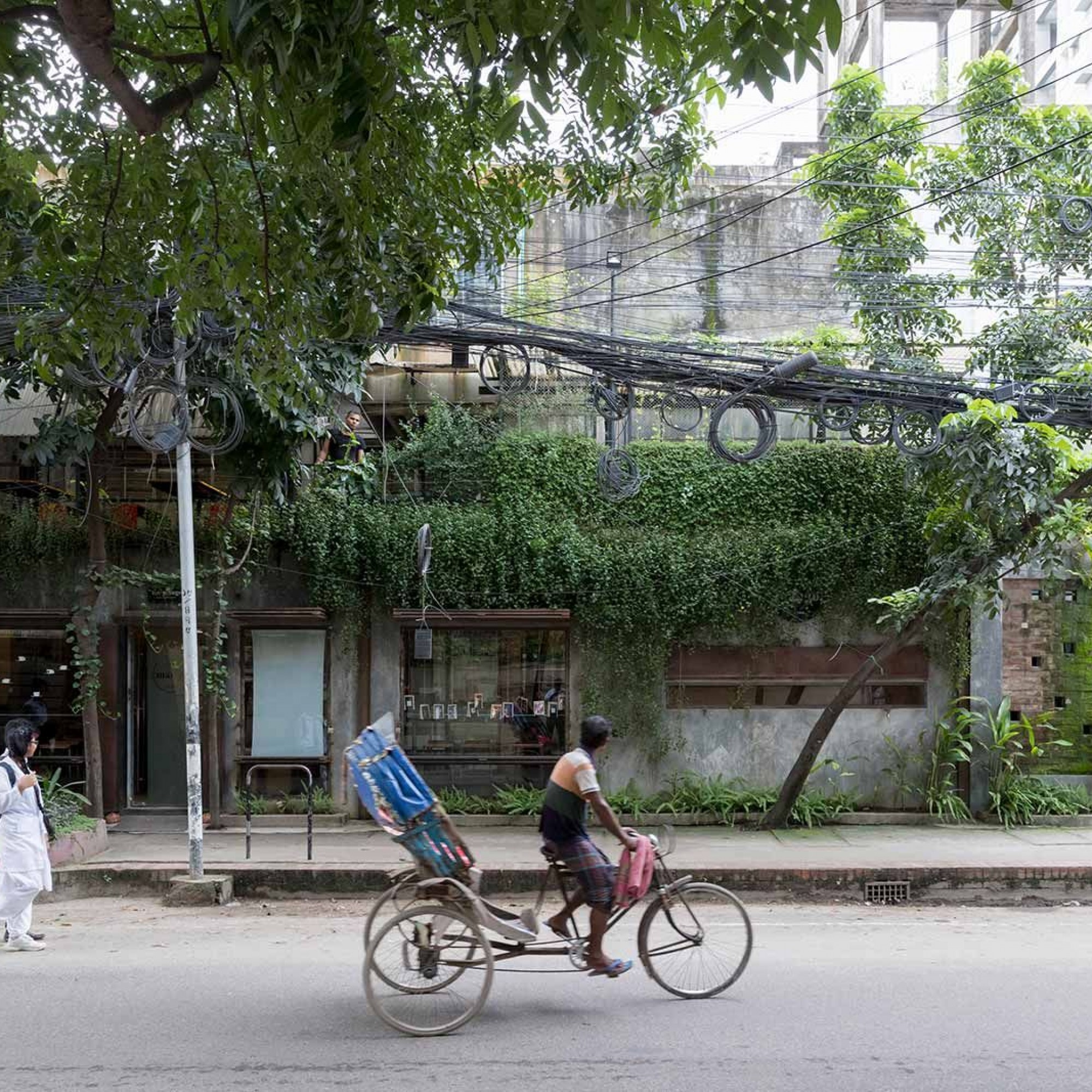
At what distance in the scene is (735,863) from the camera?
11.8 meters

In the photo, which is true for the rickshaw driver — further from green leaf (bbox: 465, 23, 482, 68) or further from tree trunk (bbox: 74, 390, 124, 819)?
tree trunk (bbox: 74, 390, 124, 819)

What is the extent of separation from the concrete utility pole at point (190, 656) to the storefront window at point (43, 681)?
4608mm

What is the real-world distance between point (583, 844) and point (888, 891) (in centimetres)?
571

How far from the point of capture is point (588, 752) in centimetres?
714

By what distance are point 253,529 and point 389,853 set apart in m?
4.16

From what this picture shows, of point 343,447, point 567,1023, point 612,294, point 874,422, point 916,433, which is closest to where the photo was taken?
point 567,1023

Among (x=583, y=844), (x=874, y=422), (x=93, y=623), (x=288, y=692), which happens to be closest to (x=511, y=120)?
(x=583, y=844)

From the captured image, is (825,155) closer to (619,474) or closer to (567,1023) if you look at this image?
(619,474)

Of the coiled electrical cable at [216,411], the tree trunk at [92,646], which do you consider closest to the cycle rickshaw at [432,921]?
the coiled electrical cable at [216,411]

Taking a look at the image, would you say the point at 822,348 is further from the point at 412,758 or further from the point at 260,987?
the point at 260,987

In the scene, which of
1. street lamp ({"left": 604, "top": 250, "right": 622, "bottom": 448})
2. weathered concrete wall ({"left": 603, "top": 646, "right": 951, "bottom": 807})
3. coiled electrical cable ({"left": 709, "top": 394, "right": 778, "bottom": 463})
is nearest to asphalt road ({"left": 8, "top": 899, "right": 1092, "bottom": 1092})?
coiled electrical cable ({"left": 709, "top": 394, "right": 778, "bottom": 463})

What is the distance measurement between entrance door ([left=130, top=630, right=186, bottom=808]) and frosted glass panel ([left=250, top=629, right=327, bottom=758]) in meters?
1.11

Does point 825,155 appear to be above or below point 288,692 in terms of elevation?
above

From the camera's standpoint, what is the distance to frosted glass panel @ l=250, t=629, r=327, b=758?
1481 cm
